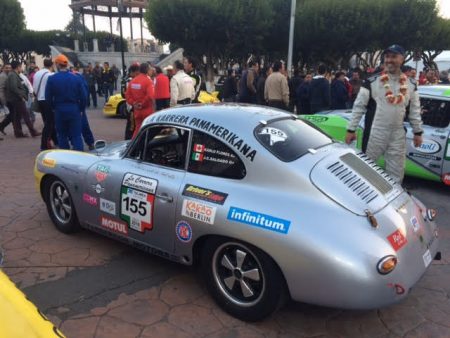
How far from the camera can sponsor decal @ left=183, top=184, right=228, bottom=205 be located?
293 centimetres

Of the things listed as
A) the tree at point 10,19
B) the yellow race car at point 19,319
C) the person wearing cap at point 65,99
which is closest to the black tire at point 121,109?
the person wearing cap at point 65,99

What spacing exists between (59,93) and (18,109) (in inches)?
145

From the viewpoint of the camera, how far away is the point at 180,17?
25844 millimetres

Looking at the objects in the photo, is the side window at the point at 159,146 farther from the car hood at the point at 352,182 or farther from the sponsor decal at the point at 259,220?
the car hood at the point at 352,182

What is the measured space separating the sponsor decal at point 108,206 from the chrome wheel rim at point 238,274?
114cm

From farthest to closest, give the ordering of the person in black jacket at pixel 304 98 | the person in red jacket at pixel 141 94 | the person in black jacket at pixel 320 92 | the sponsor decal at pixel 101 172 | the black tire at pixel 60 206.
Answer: the person in black jacket at pixel 304 98 < the person in black jacket at pixel 320 92 < the person in red jacket at pixel 141 94 < the black tire at pixel 60 206 < the sponsor decal at pixel 101 172

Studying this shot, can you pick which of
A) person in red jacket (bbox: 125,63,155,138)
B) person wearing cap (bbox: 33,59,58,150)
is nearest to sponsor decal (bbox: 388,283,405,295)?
person in red jacket (bbox: 125,63,155,138)

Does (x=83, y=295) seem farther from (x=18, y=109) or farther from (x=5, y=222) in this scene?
(x=18, y=109)

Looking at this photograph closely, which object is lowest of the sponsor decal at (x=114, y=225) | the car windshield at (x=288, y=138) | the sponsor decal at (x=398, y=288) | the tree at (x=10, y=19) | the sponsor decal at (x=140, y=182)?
the sponsor decal at (x=114, y=225)

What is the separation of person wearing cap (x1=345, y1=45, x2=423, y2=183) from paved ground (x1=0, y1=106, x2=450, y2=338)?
109 centimetres

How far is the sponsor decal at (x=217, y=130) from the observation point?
9.78 feet

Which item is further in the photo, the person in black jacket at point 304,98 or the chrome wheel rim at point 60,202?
the person in black jacket at point 304,98

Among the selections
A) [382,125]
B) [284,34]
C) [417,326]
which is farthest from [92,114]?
[284,34]

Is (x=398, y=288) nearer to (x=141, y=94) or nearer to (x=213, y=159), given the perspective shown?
(x=213, y=159)
